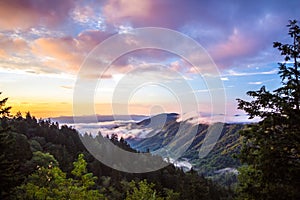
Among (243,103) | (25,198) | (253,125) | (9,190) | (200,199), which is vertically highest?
(243,103)

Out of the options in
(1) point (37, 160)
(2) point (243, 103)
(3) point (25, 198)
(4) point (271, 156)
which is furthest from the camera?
(1) point (37, 160)

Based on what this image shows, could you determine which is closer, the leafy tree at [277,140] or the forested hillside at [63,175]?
the leafy tree at [277,140]

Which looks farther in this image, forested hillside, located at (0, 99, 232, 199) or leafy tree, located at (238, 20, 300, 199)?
forested hillside, located at (0, 99, 232, 199)

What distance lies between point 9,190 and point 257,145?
18.1 metres

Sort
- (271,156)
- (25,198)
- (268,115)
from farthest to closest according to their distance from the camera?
(25,198)
(268,115)
(271,156)

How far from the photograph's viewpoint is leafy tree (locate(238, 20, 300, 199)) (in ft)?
43.5

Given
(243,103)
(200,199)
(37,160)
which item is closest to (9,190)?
(243,103)

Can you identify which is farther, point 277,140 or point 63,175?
point 63,175

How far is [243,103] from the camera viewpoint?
15141mm

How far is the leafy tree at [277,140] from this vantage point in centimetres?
1327

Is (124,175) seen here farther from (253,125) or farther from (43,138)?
(253,125)

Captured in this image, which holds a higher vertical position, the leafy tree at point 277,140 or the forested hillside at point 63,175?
the leafy tree at point 277,140

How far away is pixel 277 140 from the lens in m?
13.6

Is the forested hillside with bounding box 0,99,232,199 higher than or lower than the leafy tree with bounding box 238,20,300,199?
lower
